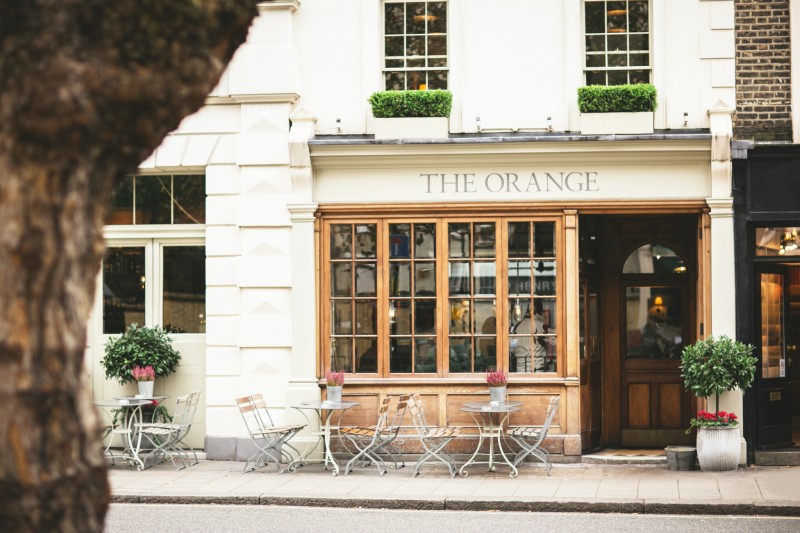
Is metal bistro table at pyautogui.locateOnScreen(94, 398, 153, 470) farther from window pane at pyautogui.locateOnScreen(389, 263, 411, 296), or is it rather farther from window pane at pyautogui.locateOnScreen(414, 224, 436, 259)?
window pane at pyautogui.locateOnScreen(414, 224, 436, 259)

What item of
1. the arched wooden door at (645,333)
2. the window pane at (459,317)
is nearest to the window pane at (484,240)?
the window pane at (459,317)

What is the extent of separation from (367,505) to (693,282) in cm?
596

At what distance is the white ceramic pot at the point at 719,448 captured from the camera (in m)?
12.8

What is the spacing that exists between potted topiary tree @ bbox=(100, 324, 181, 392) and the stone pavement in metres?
1.32

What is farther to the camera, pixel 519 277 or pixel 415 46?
pixel 415 46

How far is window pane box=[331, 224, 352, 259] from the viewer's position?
1403 centimetres

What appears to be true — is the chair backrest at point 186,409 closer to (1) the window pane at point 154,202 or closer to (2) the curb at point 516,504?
(2) the curb at point 516,504

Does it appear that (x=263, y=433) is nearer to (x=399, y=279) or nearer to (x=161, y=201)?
(x=399, y=279)

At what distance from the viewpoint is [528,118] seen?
13766 millimetres

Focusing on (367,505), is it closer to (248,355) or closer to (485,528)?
(485,528)

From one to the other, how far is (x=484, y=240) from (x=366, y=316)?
1.81 meters

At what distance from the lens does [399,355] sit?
45.6 feet

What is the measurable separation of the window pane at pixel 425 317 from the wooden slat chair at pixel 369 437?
3.28 ft

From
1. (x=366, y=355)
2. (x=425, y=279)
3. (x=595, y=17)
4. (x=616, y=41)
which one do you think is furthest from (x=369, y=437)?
(x=595, y=17)
